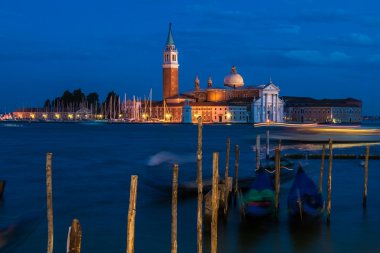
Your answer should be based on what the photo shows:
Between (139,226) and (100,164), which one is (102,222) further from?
(100,164)

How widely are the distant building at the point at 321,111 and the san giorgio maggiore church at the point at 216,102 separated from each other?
6774 millimetres

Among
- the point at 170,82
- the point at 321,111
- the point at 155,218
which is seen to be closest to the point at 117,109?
the point at 170,82

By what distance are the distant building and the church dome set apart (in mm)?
10196

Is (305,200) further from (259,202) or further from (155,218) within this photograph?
(155,218)

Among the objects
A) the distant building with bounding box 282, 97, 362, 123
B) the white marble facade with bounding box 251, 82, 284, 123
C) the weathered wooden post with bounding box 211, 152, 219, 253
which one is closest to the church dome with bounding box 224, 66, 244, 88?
the white marble facade with bounding box 251, 82, 284, 123

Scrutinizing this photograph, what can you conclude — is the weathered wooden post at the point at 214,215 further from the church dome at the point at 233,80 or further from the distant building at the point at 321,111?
the distant building at the point at 321,111

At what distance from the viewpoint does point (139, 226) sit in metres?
9.64

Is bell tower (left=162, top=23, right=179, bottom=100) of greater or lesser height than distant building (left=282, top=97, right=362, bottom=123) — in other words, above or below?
above

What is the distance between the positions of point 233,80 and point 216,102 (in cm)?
756

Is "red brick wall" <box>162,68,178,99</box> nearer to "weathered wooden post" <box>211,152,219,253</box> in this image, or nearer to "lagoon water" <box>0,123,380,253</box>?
"lagoon water" <box>0,123,380,253</box>

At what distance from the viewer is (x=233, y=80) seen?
296 ft

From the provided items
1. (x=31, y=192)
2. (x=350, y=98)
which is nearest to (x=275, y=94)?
(x=350, y=98)

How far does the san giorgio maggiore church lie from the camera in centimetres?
8375

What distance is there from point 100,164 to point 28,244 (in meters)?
13.3
